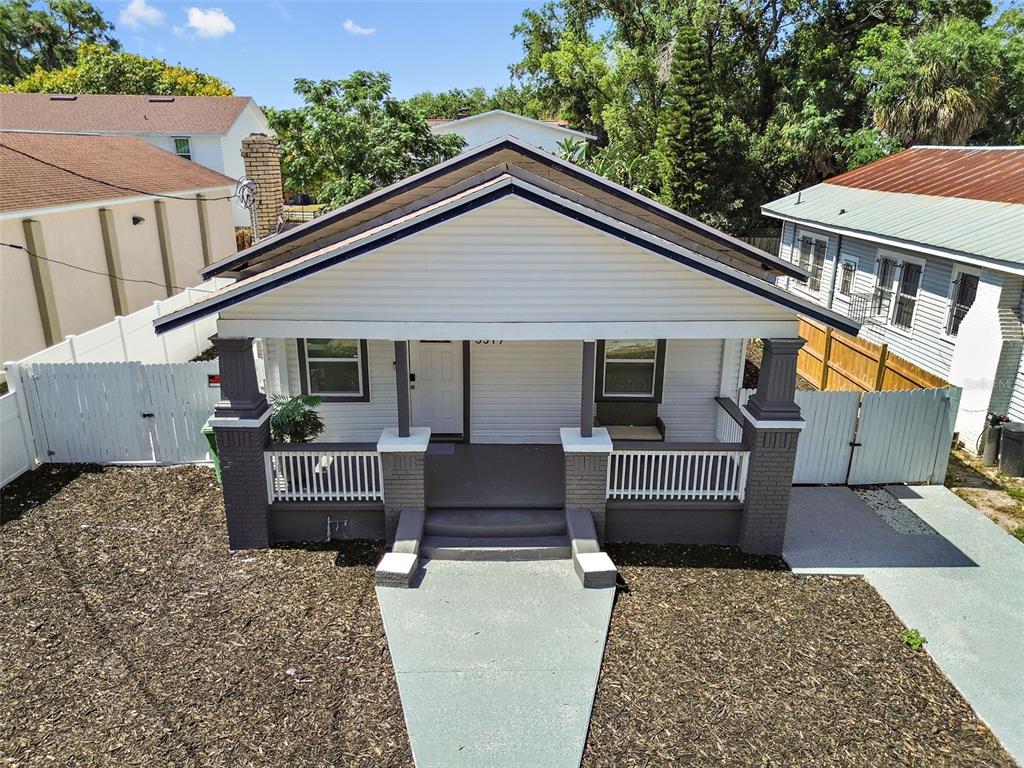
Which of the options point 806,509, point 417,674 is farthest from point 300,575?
point 806,509

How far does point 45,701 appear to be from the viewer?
237 inches

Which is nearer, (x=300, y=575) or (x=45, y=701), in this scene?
(x=45, y=701)

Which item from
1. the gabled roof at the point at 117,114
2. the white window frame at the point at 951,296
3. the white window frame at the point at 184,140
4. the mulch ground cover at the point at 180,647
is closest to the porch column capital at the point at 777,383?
the mulch ground cover at the point at 180,647

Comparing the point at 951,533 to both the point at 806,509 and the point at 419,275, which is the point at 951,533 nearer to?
the point at 806,509

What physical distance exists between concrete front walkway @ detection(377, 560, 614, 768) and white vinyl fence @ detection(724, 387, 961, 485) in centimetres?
433

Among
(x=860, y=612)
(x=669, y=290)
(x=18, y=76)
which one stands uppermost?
(x=18, y=76)

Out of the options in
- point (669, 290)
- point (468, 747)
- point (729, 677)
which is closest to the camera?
point (468, 747)

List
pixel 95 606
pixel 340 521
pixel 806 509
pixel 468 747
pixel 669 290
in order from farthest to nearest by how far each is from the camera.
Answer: pixel 806 509
pixel 340 521
pixel 669 290
pixel 95 606
pixel 468 747

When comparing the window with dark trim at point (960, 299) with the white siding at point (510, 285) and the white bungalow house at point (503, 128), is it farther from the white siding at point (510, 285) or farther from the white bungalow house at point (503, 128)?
the white bungalow house at point (503, 128)

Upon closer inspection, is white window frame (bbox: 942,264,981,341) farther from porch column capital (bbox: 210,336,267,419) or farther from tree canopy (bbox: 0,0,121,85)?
tree canopy (bbox: 0,0,121,85)

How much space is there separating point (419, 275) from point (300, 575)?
12.4ft

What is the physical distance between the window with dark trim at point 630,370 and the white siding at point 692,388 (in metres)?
0.15

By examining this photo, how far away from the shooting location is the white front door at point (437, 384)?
34.1ft

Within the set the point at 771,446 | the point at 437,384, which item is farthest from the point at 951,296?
the point at 437,384
